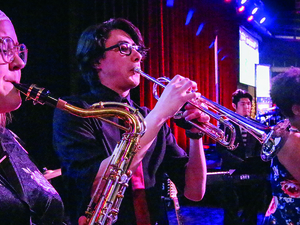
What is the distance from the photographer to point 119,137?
173 centimetres

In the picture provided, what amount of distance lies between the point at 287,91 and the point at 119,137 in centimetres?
123

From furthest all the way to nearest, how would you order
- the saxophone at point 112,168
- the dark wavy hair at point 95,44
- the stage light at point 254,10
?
the stage light at point 254,10 < the dark wavy hair at point 95,44 < the saxophone at point 112,168

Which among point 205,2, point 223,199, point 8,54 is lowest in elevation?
point 223,199

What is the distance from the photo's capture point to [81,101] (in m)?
1.71

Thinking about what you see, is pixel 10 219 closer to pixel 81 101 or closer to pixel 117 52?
pixel 81 101

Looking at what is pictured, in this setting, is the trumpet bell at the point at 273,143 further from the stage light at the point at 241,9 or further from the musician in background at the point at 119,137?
the stage light at the point at 241,9

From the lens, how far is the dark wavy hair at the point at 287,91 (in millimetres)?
2061

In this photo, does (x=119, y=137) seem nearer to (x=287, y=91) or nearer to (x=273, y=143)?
(x=273, y=143)

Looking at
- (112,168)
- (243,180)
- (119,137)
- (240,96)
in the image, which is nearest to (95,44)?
(119,137)

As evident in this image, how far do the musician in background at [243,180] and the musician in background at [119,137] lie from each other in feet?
6.88

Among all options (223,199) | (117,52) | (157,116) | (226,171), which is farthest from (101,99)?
(223,199)

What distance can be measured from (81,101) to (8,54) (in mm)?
577

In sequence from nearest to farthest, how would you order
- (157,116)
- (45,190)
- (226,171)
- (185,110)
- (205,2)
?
(45,190) → (157,116) → (185,110) → (226,171) → (205,2)

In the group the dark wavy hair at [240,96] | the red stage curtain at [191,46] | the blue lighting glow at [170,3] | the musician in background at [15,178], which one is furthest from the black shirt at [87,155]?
the blue lighting glow at [170,3]
